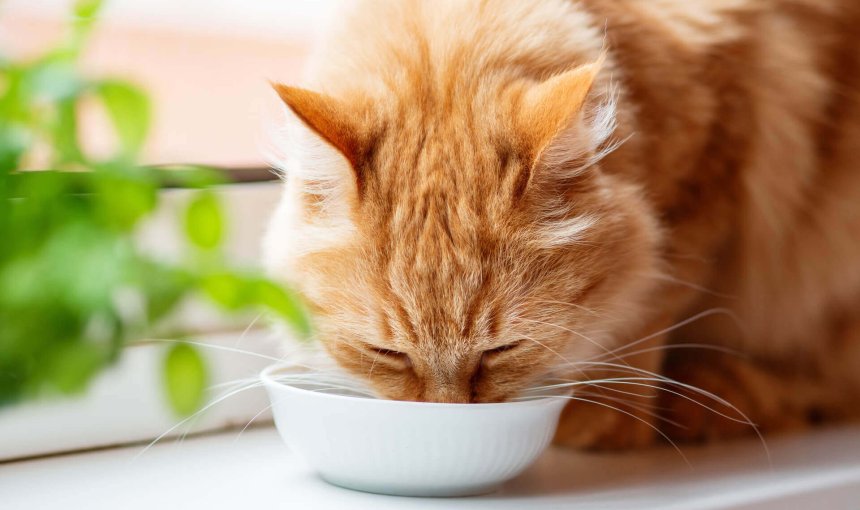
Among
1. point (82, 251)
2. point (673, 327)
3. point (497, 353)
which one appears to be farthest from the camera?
point (673, 327)

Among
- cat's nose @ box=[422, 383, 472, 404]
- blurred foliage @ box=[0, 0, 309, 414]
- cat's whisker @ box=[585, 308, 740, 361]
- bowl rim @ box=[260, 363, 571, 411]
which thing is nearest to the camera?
blurred foliage @ box=[0, 0, 309, 414]

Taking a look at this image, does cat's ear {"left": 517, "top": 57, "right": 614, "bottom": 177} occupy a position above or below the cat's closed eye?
above

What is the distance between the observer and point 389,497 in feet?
3.51

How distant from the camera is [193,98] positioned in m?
1.66

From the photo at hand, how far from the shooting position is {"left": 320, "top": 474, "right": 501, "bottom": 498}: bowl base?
3.46 ft

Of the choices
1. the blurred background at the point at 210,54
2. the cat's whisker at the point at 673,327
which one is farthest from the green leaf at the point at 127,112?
the blurred background at the point at 210,54

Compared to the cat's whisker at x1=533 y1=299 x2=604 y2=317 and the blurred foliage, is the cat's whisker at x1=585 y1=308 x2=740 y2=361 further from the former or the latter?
the blurred foliage

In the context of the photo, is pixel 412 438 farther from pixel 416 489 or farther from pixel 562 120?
pixel 562 120

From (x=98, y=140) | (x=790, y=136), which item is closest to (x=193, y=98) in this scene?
(x=98, y=140)

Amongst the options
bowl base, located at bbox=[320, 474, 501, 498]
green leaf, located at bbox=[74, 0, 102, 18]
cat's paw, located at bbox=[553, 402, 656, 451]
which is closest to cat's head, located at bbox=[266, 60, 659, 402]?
bowl base, located at bbox=[320, 474, 501, 498]

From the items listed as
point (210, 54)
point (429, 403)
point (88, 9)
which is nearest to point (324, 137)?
point (429, 403)

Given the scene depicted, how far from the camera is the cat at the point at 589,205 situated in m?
1.08

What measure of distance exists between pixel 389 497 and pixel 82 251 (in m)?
0.73

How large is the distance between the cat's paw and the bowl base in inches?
11.9
